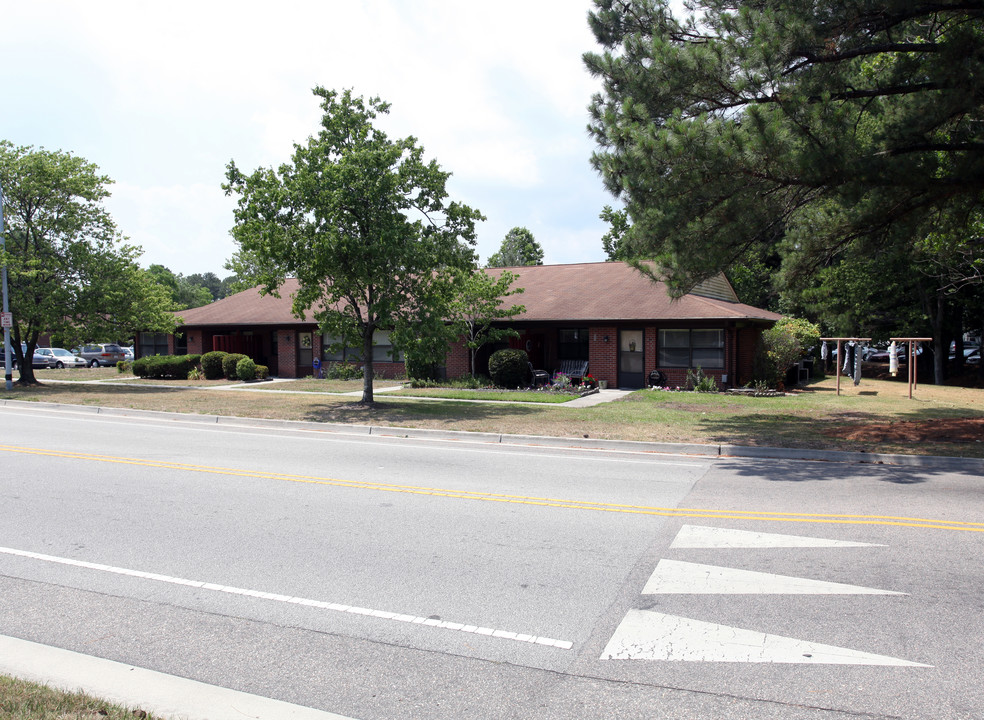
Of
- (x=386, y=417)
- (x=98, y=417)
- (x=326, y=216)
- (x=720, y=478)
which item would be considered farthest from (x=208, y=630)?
(x=98, y=417)

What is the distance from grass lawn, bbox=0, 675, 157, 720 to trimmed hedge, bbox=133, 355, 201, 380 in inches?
1106

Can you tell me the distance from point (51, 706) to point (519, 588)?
9.64 feet

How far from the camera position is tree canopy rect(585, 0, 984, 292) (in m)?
10.9

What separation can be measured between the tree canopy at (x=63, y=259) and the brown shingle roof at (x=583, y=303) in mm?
5041

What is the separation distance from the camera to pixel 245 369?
Result: 28.2 m

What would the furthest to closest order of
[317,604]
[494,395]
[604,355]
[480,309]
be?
[604,355]
[480,309]
[494,395]
[317,604]

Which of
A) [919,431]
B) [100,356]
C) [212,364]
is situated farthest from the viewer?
[100,356]

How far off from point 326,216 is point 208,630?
45.9 feet

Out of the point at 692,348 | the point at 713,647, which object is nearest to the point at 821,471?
the point at 713,647

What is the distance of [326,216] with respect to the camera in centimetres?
1730

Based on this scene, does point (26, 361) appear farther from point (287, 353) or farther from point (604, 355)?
point (604, 355)

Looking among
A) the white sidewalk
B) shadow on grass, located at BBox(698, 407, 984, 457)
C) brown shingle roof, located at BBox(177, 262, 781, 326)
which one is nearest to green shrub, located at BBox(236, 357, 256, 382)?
brown shingle roof, located at BBox(177, 262, 781, 326)

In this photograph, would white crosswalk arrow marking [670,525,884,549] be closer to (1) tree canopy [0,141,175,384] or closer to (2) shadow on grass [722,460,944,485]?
(2) shadow on grass [722,460,944,485]

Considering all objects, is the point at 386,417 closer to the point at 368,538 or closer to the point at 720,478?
the point at 720,478
